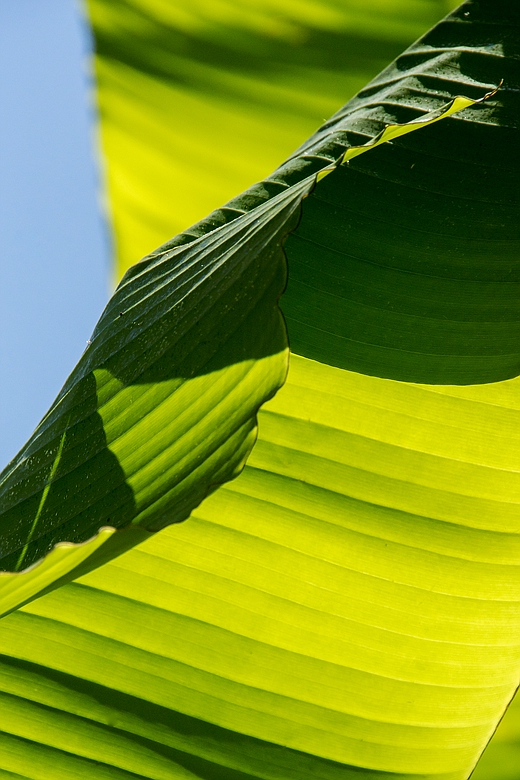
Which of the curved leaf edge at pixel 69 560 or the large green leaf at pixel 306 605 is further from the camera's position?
the large green leaf at pixel 306 605

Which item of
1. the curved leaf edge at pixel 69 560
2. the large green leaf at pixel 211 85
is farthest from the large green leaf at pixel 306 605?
the large green leaf at pixel 211 85

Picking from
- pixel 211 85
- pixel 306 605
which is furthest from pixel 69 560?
pixel 211 85

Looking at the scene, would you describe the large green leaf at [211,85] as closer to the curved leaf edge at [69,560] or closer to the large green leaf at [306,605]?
the large green leaf at [306,605]

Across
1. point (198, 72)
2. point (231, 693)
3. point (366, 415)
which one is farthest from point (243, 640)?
point (198, 72)

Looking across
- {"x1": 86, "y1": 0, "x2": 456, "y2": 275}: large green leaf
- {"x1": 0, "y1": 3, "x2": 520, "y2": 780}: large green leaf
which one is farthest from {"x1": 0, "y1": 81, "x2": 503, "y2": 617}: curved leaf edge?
{"x1": 86, "y1": 0, "x2": 456, "y2": 275}: large green leaf

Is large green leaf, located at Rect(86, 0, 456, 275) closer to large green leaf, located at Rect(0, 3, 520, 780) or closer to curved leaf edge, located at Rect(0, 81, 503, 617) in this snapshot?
large green leaf, located at Rect(0, 3, 520, 780)

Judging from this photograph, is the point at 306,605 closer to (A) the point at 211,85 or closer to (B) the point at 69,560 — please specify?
(B) the point at 69,560

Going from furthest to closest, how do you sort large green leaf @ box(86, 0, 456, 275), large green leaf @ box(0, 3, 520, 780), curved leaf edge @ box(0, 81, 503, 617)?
large green leaf @ box(86, 0, 456, 275) < large green leaf @ box(0, 3, 520, 780) < curved leaf edge @ box(0, 81, 503, 617)

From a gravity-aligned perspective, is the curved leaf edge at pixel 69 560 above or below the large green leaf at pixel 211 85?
below
